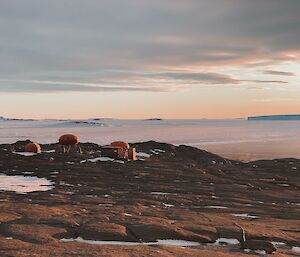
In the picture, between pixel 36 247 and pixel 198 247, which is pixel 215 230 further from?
pixel 36 247

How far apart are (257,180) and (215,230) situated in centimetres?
1387

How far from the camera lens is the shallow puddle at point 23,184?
15.5 metres

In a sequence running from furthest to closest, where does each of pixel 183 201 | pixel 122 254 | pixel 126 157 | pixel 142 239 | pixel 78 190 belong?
pixel 126 157 < pixel 78 190 < pixel 183 201 < pixel 142 239 < pixel 122 254

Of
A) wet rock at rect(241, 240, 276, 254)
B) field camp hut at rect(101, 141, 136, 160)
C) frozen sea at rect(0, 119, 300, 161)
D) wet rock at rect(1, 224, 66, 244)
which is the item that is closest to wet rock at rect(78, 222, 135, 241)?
wet rock at rect(1, 224, 66, 244)

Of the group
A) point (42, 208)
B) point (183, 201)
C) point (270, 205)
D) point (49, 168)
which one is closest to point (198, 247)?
point (42, 208)

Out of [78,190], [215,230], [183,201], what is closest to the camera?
[215,230]

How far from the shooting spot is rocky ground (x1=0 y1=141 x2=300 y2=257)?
26.2 feet

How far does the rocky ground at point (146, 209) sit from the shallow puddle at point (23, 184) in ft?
1.68

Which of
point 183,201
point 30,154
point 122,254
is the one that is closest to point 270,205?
point 183,201

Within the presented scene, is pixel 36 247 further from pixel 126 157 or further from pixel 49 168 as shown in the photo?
pixel 126 157

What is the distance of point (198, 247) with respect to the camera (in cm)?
830

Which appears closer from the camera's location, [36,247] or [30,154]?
[36,247]

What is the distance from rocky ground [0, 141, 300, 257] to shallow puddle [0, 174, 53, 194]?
51 centimetres

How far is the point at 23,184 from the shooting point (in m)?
16.8
